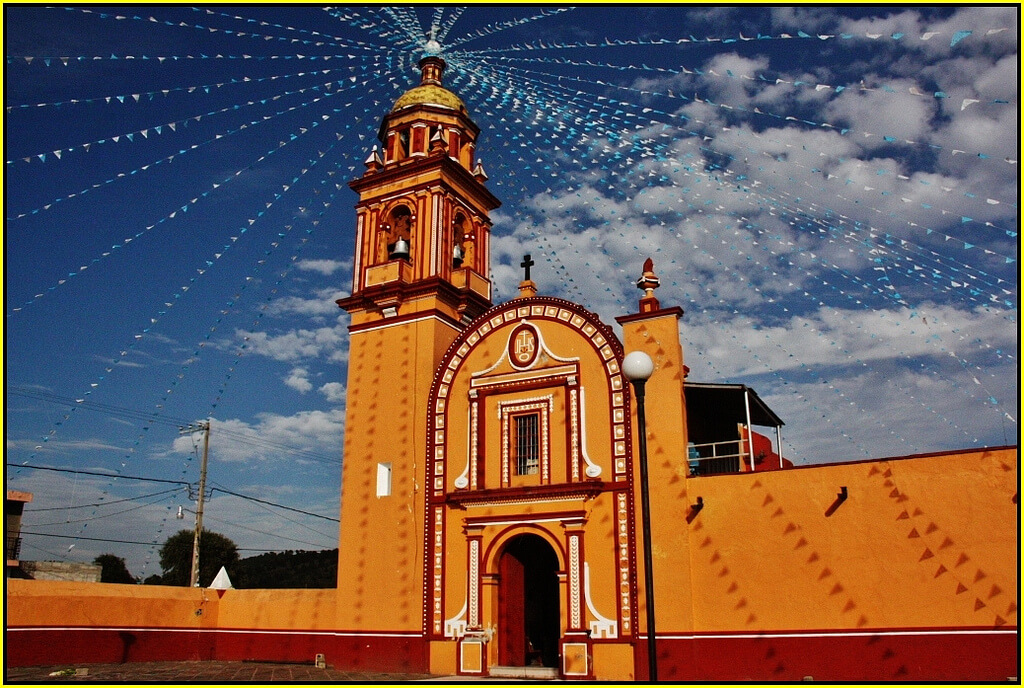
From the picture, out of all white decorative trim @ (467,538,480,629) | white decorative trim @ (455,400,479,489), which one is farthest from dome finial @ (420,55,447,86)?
white decorative trim @ (467,538,480,629)

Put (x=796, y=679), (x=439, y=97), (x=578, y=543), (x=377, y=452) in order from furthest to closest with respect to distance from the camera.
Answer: (x=439, y=97)
(x=377, y=452)
(x=578, y=543)
(x=796, y=679)

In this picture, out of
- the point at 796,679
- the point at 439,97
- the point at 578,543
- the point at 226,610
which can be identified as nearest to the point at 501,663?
the point at 578,543

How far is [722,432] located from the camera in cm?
2198

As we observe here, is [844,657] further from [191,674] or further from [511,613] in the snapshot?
[191,674]

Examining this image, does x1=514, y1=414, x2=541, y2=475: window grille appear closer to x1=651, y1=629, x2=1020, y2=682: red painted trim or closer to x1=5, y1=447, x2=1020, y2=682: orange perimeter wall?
x1=5, y1=447, x2=1020, y2=682: orange perimeter wall

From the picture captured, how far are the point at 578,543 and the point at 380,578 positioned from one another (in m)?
5.19

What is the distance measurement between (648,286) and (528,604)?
314 inches

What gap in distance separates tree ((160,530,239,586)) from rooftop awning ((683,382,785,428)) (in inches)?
1554

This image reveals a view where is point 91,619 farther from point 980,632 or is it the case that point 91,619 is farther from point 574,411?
point 980,632

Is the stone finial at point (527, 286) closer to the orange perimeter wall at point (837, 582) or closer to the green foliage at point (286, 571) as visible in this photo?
the orange perimeter wall at point (837, 582)

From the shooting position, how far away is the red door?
60.7 ft

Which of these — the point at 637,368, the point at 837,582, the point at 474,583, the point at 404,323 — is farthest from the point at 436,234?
the point at 637,368

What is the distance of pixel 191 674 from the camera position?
17641mm

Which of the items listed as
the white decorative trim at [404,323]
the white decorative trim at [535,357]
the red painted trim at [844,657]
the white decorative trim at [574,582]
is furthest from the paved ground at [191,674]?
the white decorative trim at [404,323]
